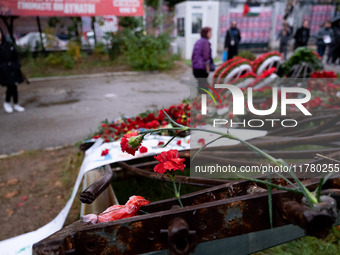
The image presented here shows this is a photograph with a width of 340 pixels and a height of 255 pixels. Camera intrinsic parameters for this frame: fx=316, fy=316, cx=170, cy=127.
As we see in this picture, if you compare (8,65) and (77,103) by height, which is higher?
(8,65)

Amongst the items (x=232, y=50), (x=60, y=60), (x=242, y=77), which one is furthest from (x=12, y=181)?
(x=60, y=60)

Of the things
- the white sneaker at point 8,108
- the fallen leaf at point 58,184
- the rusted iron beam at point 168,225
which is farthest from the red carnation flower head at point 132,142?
the white sneaker at point 8,108

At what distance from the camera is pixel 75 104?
26.8ft

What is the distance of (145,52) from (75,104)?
5276 mm

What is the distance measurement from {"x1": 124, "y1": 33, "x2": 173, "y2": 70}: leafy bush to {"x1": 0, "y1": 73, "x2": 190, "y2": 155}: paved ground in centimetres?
60

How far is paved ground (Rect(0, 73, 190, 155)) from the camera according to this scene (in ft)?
18.8

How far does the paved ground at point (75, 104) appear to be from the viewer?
5734 millimetres

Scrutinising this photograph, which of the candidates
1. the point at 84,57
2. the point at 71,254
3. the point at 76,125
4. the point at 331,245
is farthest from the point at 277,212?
the point at 84,57

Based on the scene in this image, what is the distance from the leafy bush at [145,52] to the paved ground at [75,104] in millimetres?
596

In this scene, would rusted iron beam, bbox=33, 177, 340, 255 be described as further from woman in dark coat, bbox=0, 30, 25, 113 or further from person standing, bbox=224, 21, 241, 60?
person standing, bbox=224, 21, 241, 60

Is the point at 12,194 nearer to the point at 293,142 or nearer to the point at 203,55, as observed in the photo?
the point at 293,142

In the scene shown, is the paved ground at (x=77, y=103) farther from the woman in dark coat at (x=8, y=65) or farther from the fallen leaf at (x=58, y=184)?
the fallen leaf at (x=58, y=184)

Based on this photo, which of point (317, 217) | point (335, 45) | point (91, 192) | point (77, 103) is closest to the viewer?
point (317, 217)

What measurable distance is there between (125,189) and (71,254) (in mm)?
1914
